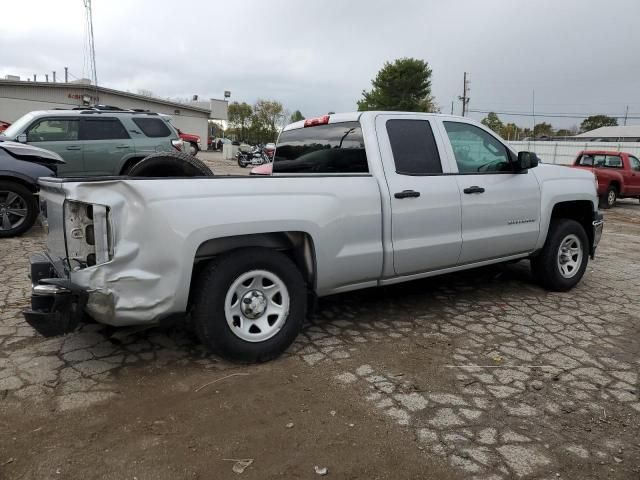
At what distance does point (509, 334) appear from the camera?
14.2 ft

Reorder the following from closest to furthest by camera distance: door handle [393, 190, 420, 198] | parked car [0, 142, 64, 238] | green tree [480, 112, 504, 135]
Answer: door handle [393, 190, 420, 198] → parked car [0, 142, 64, 238] → green tree [480, 112, 504, 135]

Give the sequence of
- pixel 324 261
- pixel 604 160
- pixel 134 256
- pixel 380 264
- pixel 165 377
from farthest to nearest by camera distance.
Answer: pixel 604 160
pixel 380 264
pixel 324 261
pixel 165 377
pixel 134 256

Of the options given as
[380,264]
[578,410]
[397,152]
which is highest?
[397,152]

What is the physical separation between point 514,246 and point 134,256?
11.9 feet

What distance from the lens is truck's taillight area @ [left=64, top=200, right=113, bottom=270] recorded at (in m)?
3.06

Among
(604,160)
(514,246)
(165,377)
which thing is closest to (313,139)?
(514,246)

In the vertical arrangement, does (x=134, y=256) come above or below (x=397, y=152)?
below

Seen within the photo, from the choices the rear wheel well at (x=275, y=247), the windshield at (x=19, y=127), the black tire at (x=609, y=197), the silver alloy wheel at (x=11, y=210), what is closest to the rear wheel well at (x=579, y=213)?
the rear wheel well at (x=275, y=247)

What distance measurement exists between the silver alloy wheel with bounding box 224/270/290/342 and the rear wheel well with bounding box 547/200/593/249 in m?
3.53

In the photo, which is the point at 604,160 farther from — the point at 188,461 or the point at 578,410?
the point at 188,461

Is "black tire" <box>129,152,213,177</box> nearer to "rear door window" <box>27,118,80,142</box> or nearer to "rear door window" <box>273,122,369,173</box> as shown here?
"rear door window" <box>273,122,369,173</box>

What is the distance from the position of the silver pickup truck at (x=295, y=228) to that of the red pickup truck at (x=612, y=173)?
12.3m

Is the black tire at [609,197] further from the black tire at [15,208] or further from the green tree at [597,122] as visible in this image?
the green tree at [597,122]

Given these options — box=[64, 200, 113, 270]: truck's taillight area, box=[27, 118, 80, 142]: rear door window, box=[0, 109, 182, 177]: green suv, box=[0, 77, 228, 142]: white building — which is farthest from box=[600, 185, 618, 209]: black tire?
box=[0, 77, 228, 142]: white building
